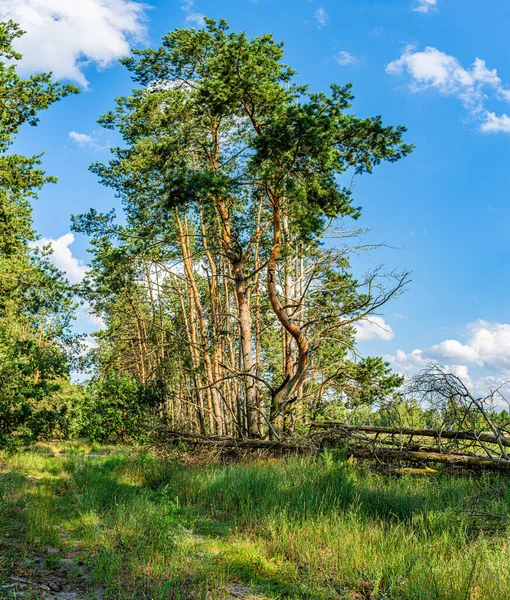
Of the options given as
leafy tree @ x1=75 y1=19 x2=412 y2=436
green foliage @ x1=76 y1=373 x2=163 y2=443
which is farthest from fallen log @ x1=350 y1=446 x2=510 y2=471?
green foliage @ x1=76 y1=373 x2=163 y2=443

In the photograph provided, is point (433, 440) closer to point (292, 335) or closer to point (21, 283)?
point (292, 335)

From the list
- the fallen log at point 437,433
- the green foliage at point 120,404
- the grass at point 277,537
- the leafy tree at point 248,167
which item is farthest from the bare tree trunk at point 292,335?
the grass at point 277,537

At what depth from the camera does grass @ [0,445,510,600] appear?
4.31 m

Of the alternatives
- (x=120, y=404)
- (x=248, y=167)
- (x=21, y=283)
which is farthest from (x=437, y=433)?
(x=21, y=283)

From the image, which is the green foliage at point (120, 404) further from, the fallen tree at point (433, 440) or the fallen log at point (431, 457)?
the fallen log at point (431, 457)

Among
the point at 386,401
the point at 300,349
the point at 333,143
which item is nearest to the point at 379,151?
the point at 333,143

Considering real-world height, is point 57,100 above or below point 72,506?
above

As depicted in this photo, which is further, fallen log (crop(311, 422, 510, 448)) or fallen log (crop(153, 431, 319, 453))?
fallen log (crop(153, 431, 319, 453))

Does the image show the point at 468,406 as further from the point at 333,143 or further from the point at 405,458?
the point at 333,143

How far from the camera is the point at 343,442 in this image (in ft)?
33.7

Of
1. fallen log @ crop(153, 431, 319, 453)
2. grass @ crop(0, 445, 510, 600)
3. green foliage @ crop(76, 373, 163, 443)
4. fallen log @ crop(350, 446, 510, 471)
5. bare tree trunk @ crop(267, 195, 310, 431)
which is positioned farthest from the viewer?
green foliage @ crop(76, 373, 163, 443)

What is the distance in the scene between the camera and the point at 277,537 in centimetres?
540

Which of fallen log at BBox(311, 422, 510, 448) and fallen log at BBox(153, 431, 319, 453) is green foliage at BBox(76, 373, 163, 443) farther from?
fallen log at BBox(311, 422, 510, 448)

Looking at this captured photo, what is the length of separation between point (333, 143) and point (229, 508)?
32.3 ft
